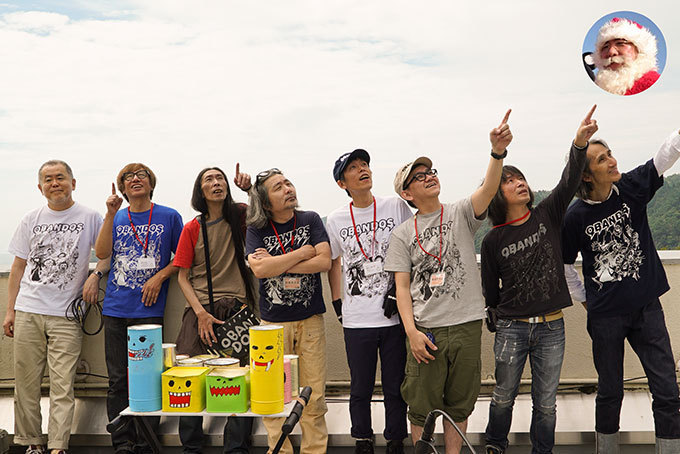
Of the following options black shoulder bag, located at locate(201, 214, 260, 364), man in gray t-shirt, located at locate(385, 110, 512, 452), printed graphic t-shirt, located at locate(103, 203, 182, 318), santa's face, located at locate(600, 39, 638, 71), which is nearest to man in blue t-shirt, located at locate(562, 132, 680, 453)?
santa's face, located at locate(600, 39, 638, 71)

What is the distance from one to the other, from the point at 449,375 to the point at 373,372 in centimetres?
46

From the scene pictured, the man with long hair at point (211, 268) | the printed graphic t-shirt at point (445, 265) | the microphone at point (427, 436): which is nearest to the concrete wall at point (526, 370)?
the man with long hair at point (211, 268)

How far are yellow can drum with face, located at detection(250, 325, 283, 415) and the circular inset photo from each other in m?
1.99

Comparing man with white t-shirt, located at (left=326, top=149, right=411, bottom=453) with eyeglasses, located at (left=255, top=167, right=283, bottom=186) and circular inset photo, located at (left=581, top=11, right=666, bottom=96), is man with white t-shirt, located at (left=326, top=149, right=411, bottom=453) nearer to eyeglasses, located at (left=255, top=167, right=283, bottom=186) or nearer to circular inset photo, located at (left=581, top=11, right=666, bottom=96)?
eyeglasses, located at (left=255, top=167, right=283, bottom=186)

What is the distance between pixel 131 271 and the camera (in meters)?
3.66

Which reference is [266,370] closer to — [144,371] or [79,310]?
[144,371]

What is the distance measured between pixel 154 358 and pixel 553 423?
1986 millimetres

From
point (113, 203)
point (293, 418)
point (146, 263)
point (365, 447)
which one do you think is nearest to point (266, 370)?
point (293, 418)

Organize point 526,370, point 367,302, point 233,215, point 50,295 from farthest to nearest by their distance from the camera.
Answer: point 526,370
point 50,295
point 233,215
point 367,302

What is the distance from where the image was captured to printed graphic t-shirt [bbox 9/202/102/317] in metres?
3.81

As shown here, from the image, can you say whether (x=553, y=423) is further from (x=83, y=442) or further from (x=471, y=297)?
(x=83, y=442)

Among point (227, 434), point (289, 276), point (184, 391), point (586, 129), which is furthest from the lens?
point (227, 434)

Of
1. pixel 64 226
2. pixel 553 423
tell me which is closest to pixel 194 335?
pixel 64 226

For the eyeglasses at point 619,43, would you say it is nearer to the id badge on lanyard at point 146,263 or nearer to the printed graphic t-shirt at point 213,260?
the printed graphic t-shirt at point 213,260
